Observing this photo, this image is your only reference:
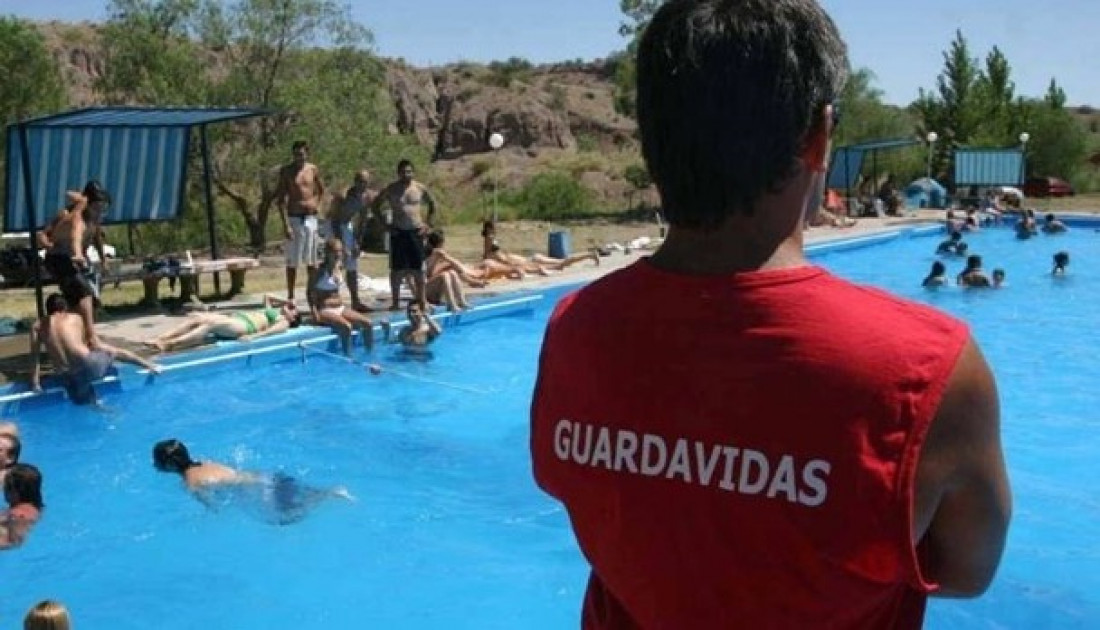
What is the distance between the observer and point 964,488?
110cm

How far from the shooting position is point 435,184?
24781mm

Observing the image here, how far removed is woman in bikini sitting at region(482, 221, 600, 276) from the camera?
14906 millimetres

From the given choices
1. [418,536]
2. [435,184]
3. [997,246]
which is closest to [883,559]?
[418,536]

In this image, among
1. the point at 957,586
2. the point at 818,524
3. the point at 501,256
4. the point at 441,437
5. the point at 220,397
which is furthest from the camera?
the point at 501,256

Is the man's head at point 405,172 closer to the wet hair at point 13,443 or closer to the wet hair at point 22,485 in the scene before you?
the wet hair at point 13,443

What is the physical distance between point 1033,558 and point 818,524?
5810mm

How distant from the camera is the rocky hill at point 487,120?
3991cm

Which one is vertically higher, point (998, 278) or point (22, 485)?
point (998, 278)

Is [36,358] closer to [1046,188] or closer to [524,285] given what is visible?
[524,285]

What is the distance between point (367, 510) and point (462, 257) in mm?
9943

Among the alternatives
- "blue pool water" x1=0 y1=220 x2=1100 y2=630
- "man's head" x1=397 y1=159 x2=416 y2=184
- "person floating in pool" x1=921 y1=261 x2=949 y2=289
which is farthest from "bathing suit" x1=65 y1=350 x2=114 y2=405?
"person floating in pool" x1=921 y1=261 x2=949 y2=289

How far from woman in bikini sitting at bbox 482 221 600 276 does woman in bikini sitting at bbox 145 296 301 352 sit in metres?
4.32

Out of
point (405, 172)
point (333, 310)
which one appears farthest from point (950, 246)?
point (333, 310)

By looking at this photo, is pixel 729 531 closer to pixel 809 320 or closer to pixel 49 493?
pixel 809 320
